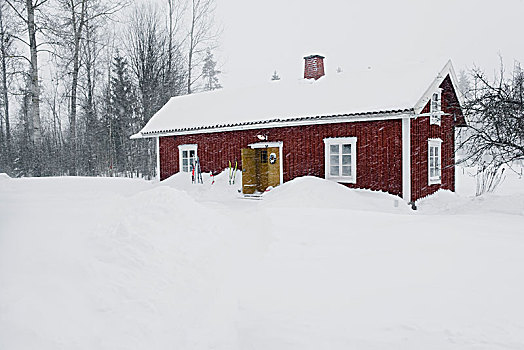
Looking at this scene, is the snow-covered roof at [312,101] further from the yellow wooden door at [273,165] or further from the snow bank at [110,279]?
the snow bank at [110,279]

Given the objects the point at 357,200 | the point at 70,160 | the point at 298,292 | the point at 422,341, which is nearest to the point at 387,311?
the point at 422,341

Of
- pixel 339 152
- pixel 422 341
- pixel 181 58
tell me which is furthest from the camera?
pixel 181 58

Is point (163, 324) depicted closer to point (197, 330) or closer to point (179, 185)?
point (197, 330)

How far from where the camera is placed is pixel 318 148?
14.5 meters

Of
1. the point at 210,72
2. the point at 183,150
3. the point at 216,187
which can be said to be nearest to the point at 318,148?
the point at 216,187

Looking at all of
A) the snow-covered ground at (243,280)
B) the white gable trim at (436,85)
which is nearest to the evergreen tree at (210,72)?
the white gable trim at (436,85)

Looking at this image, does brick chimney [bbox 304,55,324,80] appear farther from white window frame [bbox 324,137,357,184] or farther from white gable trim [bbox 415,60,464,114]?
white gable trim [bbox 415,60,464,114]

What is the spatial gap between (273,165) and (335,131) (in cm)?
291

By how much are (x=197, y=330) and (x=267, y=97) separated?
13965 millimetres

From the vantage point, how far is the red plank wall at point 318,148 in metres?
13.2

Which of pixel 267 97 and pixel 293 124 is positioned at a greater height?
pixel 267 97

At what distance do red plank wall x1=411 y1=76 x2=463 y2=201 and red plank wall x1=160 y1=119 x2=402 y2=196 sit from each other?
704 mm

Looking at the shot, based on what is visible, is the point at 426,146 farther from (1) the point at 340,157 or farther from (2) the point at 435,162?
(1) the point at 340,157

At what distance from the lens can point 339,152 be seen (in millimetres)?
14094
